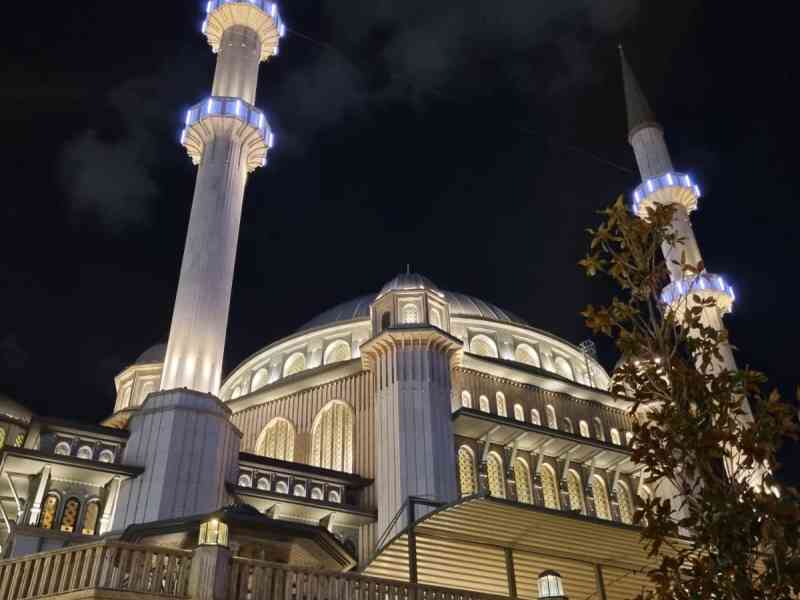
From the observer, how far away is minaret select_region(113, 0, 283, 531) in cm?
1906

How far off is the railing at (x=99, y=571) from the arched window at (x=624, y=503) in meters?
22.1

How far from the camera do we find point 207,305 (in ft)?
73.7

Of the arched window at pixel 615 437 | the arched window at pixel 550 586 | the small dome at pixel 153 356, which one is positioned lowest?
the arched window at pixel 550 586

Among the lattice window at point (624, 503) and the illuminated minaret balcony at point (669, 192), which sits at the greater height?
the illuminated minaret balcony at point (669, 192)

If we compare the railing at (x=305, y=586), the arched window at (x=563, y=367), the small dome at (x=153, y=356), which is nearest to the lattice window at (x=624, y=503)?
the arched window at (x=563, y=367)

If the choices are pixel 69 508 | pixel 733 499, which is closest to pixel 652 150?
pixel 69 508

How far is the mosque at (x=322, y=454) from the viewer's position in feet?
40.5

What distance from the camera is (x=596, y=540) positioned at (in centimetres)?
1731

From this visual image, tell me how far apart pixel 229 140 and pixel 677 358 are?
20579mm

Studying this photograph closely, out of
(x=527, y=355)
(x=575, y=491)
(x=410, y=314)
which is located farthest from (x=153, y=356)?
(x=575, y=491)

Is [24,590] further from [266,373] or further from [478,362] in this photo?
[266,373]

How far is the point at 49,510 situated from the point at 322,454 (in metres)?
10.4

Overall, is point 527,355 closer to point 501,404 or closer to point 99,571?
point 501,404

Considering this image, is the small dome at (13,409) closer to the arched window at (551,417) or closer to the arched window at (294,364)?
the arched window at (294,364)
